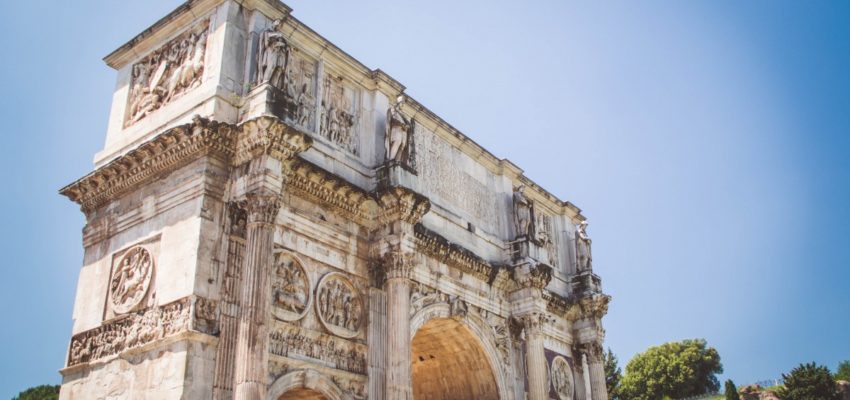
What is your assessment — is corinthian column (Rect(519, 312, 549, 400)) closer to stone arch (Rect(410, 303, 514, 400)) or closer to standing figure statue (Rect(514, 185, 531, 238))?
stone arch (Rect(410, 303, 514, 400))

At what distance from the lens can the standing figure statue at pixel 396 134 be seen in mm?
15891

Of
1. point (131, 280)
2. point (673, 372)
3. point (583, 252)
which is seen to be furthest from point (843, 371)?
point (131, 280)

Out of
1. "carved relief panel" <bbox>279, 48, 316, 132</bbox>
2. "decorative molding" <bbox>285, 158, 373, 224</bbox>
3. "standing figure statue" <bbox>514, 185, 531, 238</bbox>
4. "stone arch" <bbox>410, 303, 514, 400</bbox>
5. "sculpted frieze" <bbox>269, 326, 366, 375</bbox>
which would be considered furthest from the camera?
"standing figure statue" <bbox>514, 185, 531, 238</bbox>

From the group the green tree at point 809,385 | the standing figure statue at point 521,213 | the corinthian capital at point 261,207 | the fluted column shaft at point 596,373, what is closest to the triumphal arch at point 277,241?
the corinthian capital at point 261,207

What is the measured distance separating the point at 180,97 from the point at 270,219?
138 inches

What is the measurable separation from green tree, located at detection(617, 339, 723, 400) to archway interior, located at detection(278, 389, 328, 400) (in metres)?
46.5

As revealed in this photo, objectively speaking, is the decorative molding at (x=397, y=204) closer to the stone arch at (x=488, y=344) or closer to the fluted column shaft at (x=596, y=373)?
the stone arch at (x=488, y=344)

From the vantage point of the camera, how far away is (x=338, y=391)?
43.2ft

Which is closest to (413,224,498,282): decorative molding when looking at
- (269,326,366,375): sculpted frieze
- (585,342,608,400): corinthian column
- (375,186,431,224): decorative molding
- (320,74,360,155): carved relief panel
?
(375,186,431,224): decorative molding

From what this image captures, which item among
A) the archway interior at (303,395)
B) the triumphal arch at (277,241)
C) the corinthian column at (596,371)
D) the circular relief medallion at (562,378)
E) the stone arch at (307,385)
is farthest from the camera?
the corinthian column at (596,371)

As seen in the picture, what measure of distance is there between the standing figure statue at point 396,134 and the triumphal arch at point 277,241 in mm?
30

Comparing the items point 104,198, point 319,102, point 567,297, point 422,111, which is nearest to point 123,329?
point 104,198

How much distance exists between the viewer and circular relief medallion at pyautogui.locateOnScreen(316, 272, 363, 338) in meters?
13.6

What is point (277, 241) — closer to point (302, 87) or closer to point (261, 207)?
point (261, 207)
